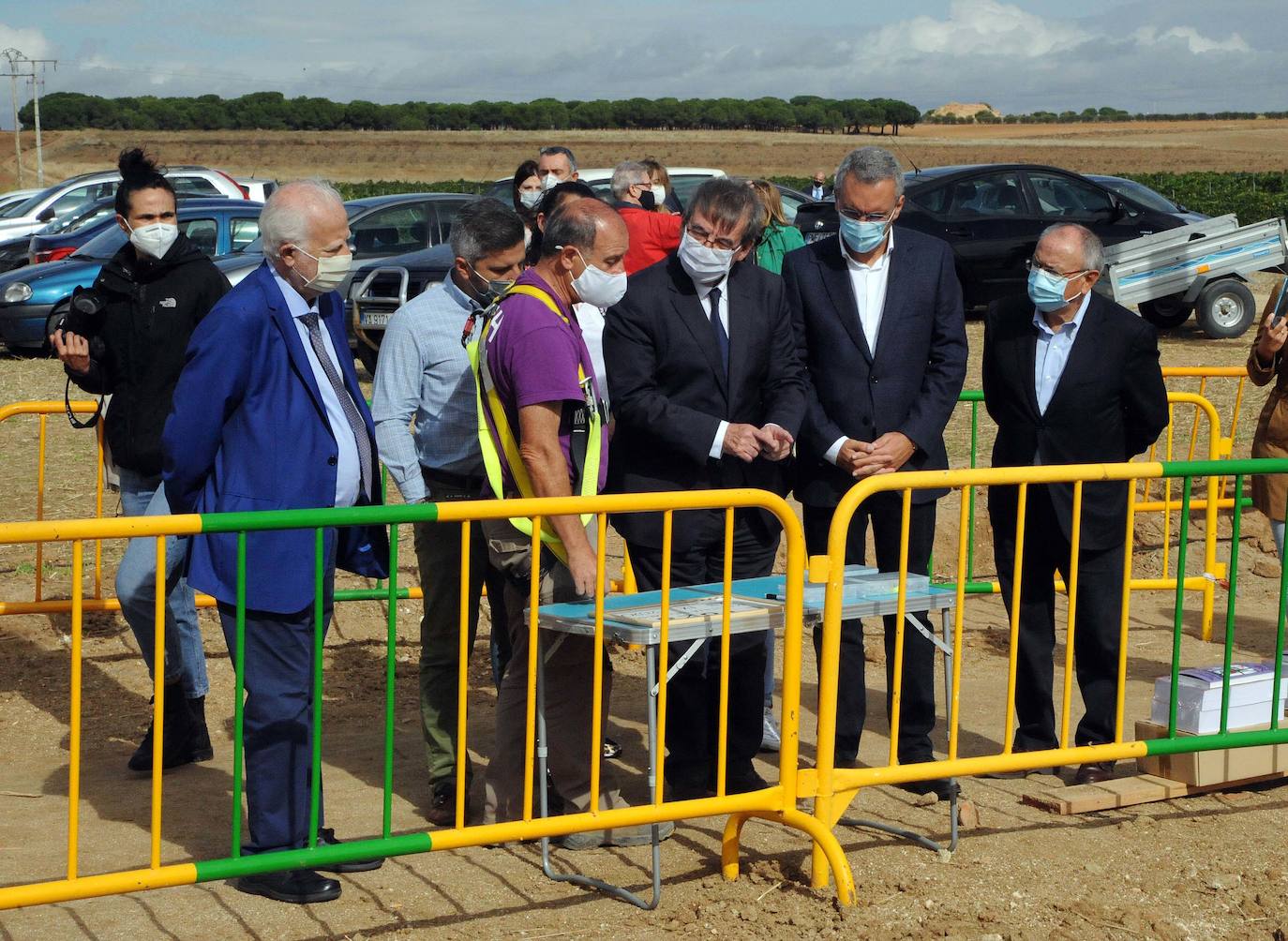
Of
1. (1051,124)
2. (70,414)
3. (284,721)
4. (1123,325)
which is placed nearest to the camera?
(284,721)

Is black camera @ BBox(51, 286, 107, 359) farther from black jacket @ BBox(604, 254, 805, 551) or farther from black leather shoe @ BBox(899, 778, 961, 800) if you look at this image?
black leather shoe @ BBox(899, 778, 961, 800)

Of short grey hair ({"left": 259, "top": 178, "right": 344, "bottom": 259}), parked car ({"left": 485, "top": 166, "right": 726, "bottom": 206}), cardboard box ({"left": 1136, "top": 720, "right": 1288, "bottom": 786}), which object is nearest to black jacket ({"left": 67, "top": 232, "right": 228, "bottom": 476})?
short grey hair ({"left": 259, "top": 178, "right": 344, "bottom": 259})

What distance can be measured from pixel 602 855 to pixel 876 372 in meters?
1.95

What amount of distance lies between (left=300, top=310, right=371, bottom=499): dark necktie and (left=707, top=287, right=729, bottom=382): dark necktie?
4.19ft

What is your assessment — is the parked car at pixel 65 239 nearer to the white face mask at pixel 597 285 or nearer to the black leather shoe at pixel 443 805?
the black leather shoe at pixel 443 805

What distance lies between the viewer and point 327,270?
4355 mm

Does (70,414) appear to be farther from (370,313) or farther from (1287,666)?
(370,313)

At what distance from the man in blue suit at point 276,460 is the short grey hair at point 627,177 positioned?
10.4ft

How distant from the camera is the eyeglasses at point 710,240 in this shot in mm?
5023

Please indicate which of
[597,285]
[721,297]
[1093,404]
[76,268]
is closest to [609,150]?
[76,268]

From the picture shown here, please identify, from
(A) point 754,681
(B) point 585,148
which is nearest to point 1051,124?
(B) point 585,148

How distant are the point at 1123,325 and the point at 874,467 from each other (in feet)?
3.71

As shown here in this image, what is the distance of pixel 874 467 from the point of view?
530 cm

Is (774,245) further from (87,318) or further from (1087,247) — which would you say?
(87,318)
